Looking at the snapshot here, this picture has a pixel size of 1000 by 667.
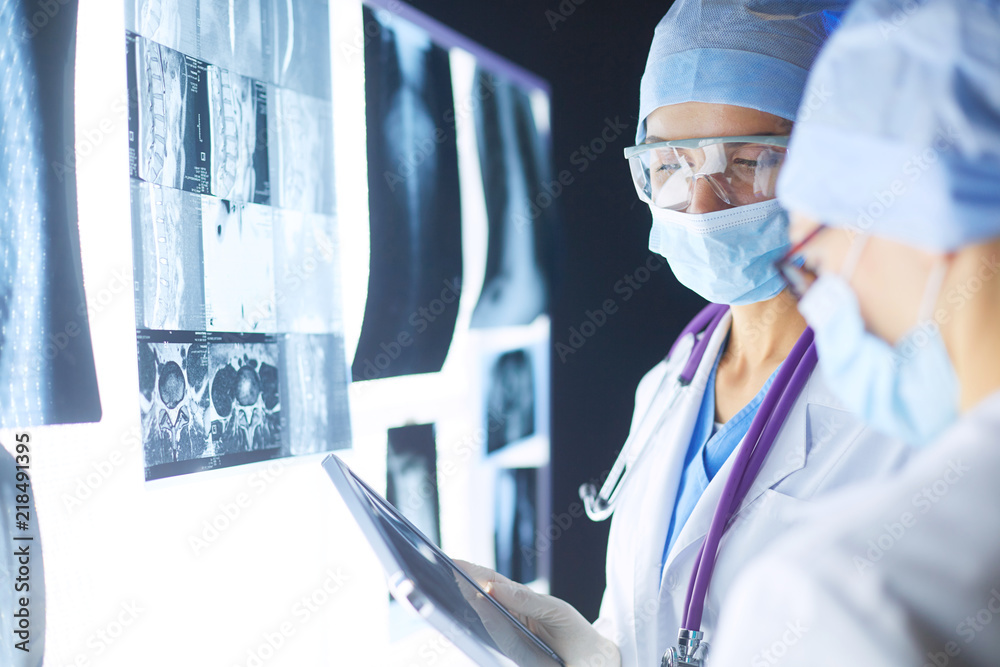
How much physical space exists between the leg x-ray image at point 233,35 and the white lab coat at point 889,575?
45.1 inches

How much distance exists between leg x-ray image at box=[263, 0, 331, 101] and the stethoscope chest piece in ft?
3.81

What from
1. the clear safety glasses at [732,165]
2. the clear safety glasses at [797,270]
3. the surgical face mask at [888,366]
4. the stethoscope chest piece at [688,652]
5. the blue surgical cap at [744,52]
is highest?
the blue surgical cap at [744,52]

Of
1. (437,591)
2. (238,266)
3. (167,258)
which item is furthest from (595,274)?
(437,591)

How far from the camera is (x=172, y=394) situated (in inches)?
45.9

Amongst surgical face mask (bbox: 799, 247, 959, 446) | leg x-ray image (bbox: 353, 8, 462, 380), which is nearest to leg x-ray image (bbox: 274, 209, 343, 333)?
leg x-ray image (bbox: 353, 8, 462, 380)

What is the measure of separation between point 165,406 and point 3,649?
38cm

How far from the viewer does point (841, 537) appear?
0.56 m

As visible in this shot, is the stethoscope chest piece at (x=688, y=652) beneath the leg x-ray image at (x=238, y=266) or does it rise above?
beneath

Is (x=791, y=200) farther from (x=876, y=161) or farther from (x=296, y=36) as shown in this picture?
(x=296, y=36)

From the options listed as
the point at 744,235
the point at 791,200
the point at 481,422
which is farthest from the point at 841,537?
the point at 481,422

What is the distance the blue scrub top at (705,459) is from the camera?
4.23 feet

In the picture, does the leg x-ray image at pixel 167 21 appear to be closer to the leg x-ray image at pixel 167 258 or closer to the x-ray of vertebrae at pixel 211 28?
the x-ray of vertebrae at pixel 211 28

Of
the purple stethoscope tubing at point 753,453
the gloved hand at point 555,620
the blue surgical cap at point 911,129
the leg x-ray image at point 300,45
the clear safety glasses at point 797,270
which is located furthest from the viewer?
the leg x-ray image at point 300,45

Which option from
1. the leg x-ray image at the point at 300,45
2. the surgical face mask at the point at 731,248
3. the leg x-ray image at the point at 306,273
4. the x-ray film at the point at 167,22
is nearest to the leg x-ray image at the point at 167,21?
the x-ray film at the point at 167,22
